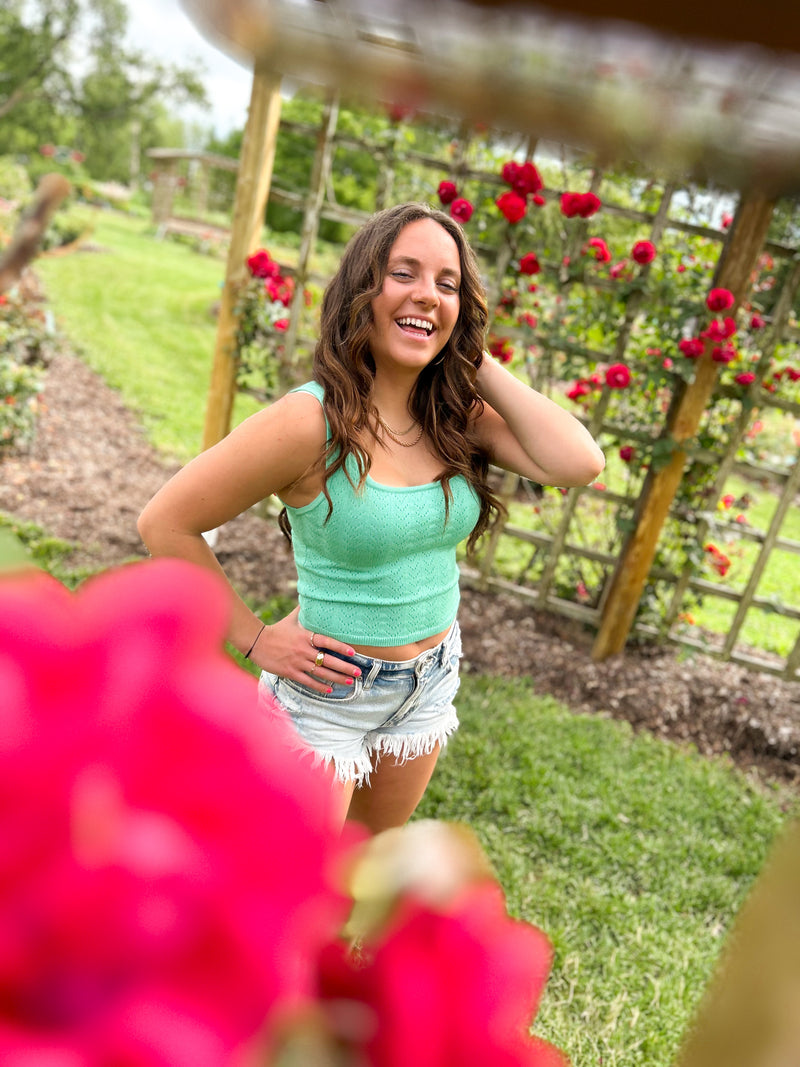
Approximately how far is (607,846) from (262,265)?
126 inches

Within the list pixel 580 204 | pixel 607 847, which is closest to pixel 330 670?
pixel 607 847

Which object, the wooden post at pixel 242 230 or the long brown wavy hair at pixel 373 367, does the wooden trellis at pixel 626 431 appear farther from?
the long brown wavy hair at pixel 373 367

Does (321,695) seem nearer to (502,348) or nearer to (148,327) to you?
(502,348)

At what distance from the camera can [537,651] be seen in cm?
425

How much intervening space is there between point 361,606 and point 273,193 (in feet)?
11.3

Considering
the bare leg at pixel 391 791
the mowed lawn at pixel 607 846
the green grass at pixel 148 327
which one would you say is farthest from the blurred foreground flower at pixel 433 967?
the green grass at pixel 148 327

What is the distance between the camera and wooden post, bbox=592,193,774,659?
3662 millimetres

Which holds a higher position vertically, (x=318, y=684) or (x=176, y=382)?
(x=318, y=684)

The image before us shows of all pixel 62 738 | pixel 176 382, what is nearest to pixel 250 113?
pixel 62 738

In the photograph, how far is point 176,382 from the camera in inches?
338

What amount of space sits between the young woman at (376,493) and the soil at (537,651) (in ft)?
7.24

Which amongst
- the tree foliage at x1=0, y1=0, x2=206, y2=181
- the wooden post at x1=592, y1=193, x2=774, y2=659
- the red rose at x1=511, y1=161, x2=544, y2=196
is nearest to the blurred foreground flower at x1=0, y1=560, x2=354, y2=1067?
the tree foliage at x1=0, y1=0, x2=206, y2=181

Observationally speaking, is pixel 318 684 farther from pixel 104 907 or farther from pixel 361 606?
pixel 104 907

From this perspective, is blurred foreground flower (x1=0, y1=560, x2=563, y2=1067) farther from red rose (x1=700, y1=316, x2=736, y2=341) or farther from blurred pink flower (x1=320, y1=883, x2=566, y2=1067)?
red rose (x1=700, y1=316, x2=736, y2=341)
